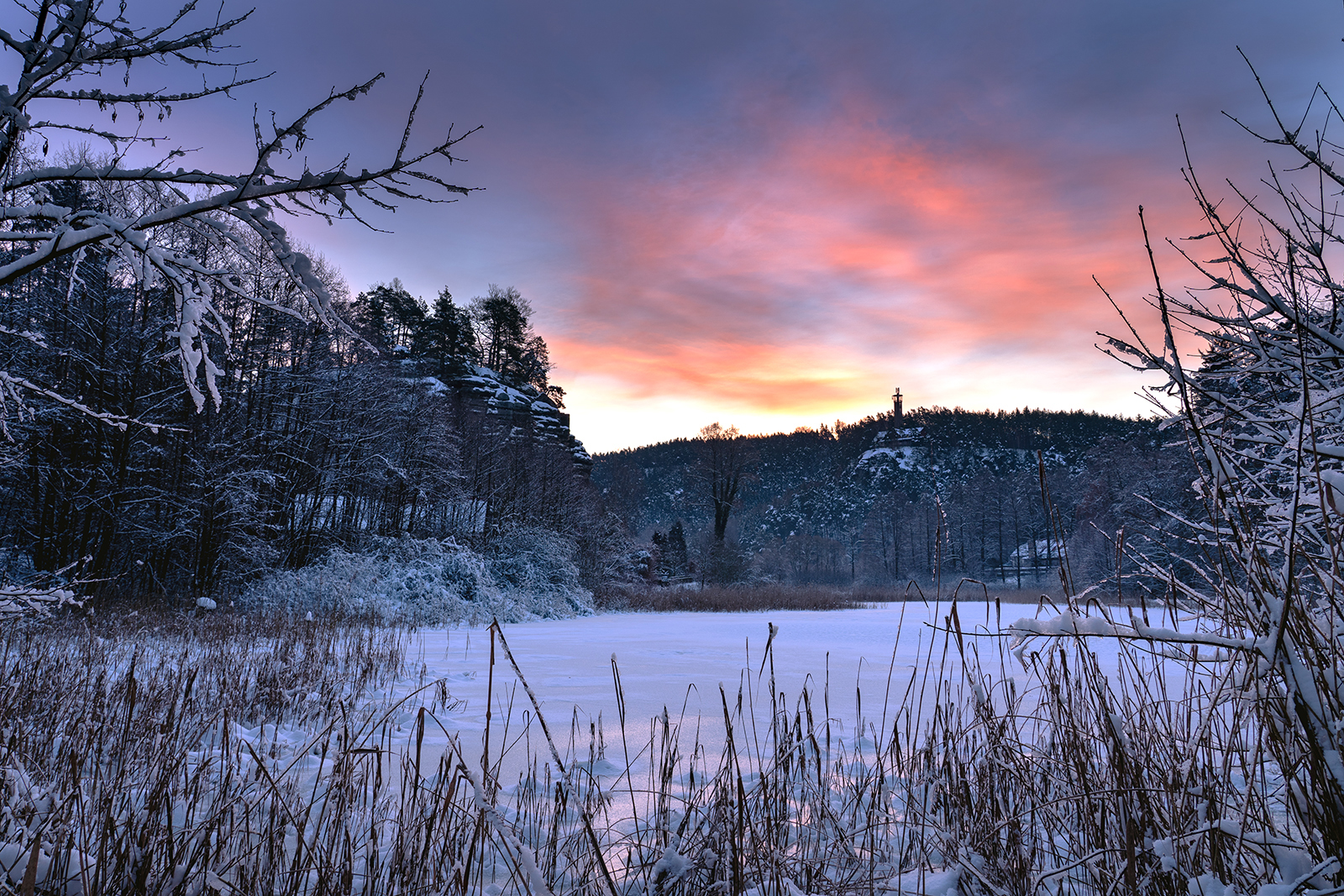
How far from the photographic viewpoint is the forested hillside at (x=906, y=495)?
123ft

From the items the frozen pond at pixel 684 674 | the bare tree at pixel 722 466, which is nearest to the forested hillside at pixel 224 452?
the frozen pond at pixel 684 674

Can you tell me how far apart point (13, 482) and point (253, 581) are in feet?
15.5

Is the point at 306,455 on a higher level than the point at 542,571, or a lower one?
higher

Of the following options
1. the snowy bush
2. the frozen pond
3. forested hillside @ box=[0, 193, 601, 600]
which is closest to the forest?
forested hillside @ box=[0, 193, 601, 600]

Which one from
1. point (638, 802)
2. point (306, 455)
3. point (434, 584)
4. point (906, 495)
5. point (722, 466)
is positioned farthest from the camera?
point (906, 495)

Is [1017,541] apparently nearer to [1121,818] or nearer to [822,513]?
[822,513]

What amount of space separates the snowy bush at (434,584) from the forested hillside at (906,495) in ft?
37.8

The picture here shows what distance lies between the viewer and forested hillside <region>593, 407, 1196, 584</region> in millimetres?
37531

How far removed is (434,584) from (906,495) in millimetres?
70676

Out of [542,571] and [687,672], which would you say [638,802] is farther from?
[542,571]

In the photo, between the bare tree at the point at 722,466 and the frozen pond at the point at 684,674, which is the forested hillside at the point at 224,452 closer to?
the frozen pond at the point at 684,674

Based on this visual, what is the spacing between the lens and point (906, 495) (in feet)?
263

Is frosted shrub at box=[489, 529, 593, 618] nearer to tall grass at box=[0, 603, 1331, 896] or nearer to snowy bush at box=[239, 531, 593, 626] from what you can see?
snowy bush at box=[239, 531, 593, 626]


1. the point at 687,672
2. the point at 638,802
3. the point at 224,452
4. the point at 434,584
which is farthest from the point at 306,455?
the point at 638,802
